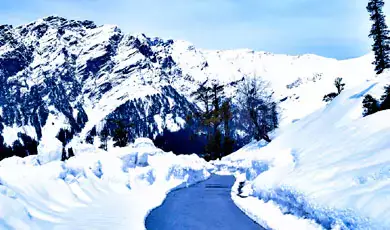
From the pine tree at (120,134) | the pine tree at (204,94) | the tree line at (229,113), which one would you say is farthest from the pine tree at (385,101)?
the pine tree at (120,134)

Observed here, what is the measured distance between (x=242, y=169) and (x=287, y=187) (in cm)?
2089

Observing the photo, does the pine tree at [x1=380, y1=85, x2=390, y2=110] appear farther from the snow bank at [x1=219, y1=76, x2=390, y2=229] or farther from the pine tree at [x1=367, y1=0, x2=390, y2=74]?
the pine tree at [x1=367, y1=0, x2=390, y2=74]

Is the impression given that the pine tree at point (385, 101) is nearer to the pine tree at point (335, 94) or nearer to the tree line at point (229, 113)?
the tree line at point (229, 113)

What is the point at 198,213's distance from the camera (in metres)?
19.5

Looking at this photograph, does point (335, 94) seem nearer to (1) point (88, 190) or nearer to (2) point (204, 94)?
(2) point (204, 94)

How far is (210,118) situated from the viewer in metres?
52.1

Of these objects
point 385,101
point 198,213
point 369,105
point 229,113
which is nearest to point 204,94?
point 229,113

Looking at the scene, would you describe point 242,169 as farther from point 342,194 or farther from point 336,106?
point 342,194

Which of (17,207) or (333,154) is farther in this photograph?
(333,154)

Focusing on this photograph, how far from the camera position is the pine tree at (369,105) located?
24.0 metres

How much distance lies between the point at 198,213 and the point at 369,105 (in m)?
12.3

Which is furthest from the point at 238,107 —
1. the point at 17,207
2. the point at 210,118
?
the point at 17,207

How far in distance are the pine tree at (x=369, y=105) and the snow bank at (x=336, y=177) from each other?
908 mm

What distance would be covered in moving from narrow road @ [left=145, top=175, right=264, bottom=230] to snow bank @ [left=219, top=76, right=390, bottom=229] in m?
0.83
